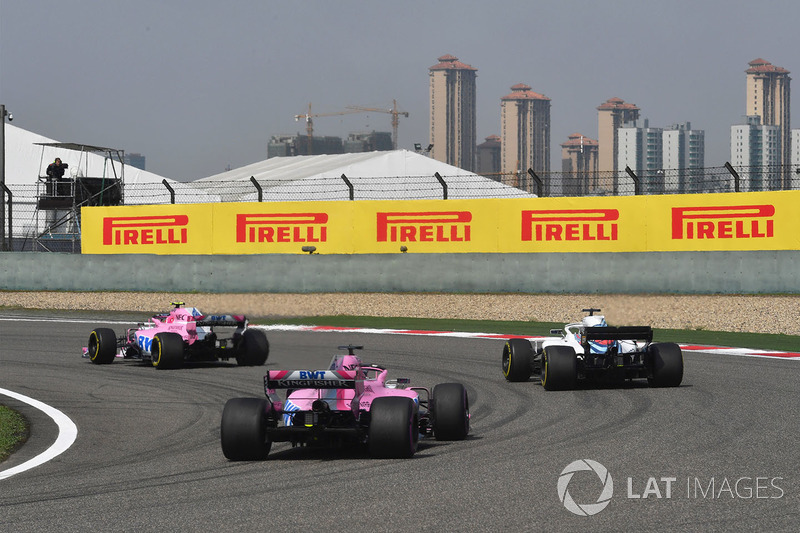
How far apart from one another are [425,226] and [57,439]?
62.7 feet

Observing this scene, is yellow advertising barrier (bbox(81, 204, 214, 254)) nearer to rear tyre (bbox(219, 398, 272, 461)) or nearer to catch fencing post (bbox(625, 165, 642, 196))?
catch fencing post (bbox(625, 165, 642, 196))

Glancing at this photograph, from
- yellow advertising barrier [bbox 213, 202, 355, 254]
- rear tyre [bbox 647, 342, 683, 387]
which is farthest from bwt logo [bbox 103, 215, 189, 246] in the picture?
rear tyre [bbox 647, 342, 683, 387]

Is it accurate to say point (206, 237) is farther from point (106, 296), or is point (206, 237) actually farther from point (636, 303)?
point (636, 303)

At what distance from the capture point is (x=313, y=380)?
9844 mm

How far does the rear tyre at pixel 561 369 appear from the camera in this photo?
13969 millimetres

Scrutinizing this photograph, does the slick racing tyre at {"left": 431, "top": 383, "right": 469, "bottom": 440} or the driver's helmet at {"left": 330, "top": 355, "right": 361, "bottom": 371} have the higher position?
the driver's helmet at {"left": 330, "top": 355, "right": 361, "bottom": 371}

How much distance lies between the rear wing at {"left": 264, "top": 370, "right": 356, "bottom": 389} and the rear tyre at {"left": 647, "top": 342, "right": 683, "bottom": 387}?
5.60m

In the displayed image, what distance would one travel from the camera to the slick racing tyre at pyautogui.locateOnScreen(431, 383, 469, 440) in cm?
1024

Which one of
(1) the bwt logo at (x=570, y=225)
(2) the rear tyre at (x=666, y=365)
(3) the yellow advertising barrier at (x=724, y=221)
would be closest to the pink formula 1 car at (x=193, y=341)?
(2) the rear tyre at (x=666, y=365)

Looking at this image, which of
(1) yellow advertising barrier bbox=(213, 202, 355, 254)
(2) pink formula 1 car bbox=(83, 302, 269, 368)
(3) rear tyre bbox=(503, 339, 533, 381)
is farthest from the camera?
(1) yellow advertising barrier bbox=(213, 202, 355, 254)

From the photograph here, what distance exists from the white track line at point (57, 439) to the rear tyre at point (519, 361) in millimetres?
5755

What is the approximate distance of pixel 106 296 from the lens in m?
30.2

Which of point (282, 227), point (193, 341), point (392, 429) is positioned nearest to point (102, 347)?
point (193, 341)

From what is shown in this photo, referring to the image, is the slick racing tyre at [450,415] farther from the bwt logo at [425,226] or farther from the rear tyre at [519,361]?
the bwt logo at [425,226]
